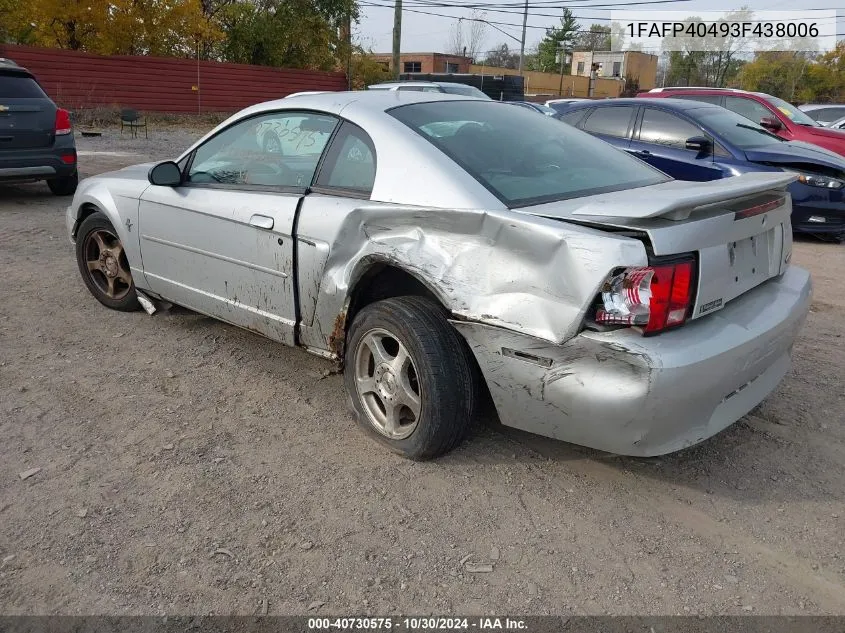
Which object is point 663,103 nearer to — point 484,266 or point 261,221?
point 261,221

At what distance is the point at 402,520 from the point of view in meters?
2.70

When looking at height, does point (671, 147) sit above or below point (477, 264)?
above

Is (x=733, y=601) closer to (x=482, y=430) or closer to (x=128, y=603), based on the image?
(x=482, y=430)

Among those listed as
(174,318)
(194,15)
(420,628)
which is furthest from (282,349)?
(194,15)

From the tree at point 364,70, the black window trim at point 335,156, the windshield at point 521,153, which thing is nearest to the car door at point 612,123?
the windshield at point 521,153

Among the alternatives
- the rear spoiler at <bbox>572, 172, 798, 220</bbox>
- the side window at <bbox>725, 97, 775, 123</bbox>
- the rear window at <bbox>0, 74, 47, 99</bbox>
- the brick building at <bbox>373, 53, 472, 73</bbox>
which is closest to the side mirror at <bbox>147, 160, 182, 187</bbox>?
the rear spoiler at <bbox>572, 172, 798, 220</bbox>

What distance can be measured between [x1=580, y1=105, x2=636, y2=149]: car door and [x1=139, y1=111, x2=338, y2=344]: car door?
5335 mm

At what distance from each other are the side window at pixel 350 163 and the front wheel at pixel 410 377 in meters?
0.58

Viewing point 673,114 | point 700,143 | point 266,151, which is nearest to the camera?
point 266,151

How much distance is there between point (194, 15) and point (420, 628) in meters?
29.0

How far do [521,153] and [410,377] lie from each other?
1.15m

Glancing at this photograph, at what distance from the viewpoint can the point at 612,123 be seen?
8.36 m

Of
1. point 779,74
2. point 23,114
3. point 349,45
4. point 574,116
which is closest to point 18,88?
point 23,114

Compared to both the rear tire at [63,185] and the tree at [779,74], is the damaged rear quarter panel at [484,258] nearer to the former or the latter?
the rear tire at [63,185]
